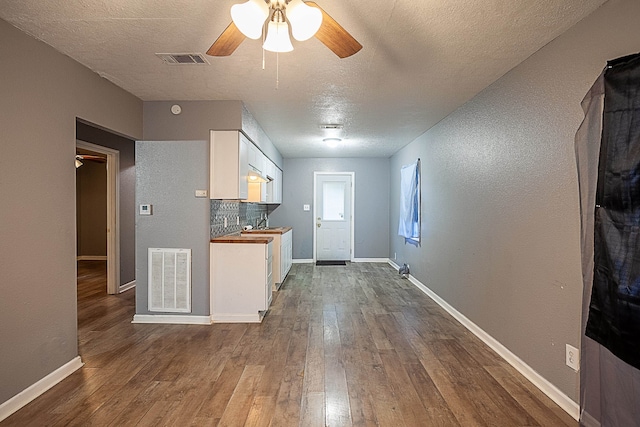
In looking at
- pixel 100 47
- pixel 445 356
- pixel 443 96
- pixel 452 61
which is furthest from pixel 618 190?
pixel 100 47

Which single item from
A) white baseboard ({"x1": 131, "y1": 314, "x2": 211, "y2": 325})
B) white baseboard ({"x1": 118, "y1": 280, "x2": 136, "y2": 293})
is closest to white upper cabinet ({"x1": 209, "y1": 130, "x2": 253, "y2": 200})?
white baseboard ({"x1": 131, "y1": 314, "x2": 211, "y2": 325})

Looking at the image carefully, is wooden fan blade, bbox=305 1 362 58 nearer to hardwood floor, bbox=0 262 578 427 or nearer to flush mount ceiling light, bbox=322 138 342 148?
hardwood floor, bbox=0 262 578 427

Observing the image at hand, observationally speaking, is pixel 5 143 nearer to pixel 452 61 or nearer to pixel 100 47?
pixel 100 47

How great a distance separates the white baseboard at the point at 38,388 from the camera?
2059 mm

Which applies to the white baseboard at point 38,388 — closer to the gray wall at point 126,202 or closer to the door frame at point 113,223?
the door frame at point 113,223

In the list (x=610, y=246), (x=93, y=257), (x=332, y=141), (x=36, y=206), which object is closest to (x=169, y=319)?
(x=36, y=206)

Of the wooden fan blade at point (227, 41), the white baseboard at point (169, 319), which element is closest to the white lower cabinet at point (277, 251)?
the white baseboard at point (169, 319)

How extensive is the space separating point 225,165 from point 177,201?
634 millimetres

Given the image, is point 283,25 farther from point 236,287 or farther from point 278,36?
point 236,287

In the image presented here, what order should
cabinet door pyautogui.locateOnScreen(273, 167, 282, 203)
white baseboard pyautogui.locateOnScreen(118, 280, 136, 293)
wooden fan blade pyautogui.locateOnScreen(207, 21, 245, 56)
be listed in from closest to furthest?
wooden fan blade pyautogui.locateOnScreen(207, 21, 245, 56)
white baseboard pyautogui.locateOnScreen(118, 280, 136, 293)
cabinet door pyautogui.locateOnScreen(273, 167, 282, 203)

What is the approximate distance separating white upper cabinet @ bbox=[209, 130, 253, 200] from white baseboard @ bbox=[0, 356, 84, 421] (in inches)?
72.4

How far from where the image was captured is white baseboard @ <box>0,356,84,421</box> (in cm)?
206

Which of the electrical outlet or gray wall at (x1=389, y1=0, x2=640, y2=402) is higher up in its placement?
gray wall at (x1=389, y1=0, x2=640, y2=402)

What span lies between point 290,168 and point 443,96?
15.1ft
